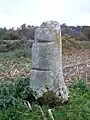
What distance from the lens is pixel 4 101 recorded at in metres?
6.41

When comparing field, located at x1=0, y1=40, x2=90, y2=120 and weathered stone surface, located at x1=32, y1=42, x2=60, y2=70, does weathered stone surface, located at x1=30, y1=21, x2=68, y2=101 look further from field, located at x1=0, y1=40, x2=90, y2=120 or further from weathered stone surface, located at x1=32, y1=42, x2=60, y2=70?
field, located at x1=0, y1=40, x2=90, y2=120

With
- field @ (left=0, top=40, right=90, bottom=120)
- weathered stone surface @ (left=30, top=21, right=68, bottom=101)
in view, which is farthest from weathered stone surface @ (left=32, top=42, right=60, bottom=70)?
field @ (left=0, top=40, right=90, bottom=120)

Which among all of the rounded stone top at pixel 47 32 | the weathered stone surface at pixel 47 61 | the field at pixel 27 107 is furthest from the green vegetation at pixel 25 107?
the rounded stone top at pixel 47 32

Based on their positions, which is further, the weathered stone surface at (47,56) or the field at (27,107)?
the weathered stone surface at (47,56)

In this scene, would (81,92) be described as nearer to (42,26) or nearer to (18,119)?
(42,26)

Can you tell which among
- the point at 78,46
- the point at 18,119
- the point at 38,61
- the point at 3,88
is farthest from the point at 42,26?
the point at 78,46

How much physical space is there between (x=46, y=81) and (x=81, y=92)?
146 cm

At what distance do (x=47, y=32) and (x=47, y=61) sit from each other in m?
0.50

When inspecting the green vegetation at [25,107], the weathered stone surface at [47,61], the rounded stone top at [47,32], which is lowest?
the green vegetation at [25,107]

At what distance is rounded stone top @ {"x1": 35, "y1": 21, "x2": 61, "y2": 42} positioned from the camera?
6.67 meters

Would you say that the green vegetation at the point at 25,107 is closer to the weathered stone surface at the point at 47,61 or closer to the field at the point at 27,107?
the field at the point at 27,107

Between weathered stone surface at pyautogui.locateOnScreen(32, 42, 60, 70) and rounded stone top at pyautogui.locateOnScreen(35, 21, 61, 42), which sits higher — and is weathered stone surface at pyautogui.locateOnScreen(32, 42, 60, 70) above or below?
below

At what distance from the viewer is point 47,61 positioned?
6.65 m

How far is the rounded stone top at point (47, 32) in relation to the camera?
21.9ft
